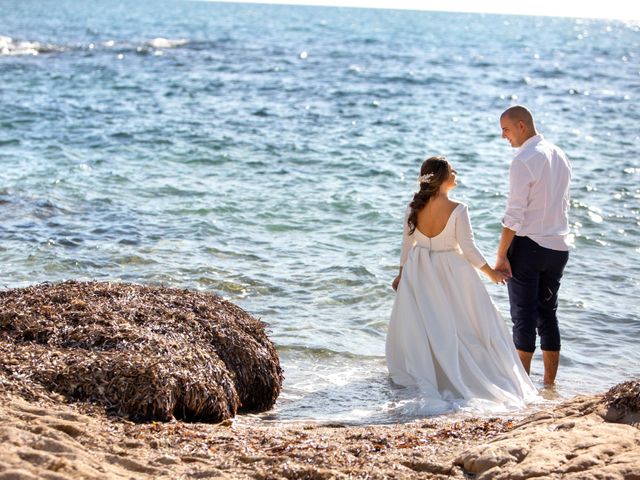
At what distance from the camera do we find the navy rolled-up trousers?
7258 mm

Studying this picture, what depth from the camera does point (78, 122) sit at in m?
20.5

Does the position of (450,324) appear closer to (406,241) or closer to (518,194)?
(406,241)

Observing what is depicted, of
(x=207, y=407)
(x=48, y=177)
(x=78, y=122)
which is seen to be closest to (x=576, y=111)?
(x=78, y=122)

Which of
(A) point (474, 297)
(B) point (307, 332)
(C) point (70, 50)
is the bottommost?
(B) point (307, 332)

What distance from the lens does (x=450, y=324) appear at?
7.18 m

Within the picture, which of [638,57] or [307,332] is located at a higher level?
[638,57]

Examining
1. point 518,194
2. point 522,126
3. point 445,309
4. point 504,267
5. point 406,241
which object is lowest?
point 445,309

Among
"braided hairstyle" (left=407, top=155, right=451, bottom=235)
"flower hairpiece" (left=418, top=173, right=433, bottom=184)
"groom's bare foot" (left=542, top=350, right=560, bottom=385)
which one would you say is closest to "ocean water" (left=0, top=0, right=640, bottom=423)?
"groom's bare foot" (left=542, top=350, right=560, bottom=385)

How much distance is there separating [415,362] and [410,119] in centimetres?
1712

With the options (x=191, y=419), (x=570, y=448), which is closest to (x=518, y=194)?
(x=570, y=448)

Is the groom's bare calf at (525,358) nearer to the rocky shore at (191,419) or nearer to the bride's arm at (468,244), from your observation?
the bride's arm at (468,244)

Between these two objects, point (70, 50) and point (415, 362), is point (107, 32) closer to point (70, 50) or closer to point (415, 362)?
point (70, 50)

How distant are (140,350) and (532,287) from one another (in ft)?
10.4

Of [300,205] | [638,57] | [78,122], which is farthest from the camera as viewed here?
[638,57]
